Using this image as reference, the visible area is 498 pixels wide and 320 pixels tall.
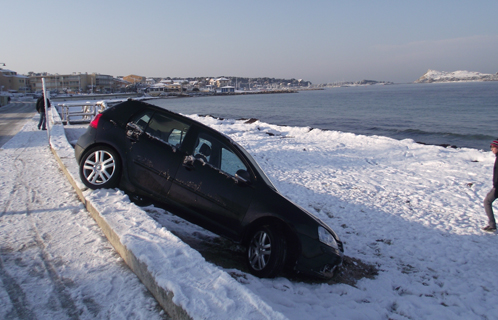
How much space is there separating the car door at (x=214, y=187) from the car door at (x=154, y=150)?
180mm

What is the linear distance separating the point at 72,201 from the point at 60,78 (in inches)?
6221

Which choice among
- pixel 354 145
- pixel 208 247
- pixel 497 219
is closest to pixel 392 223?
pixel 497 219

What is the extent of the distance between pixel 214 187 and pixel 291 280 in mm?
1603

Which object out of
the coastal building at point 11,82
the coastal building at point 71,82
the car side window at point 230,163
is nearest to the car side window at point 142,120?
the car side window at point 230,163

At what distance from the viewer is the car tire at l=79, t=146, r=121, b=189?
17.4ft

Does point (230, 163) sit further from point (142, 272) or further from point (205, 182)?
point (142, 272)

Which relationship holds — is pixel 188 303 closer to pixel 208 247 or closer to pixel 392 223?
pixel 208 247

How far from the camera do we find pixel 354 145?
19.4m

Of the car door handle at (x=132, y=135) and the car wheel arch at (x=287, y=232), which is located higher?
the car door handle at (x=132, y=135)

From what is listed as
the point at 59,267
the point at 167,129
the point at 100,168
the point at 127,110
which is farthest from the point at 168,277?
the point at 127,110

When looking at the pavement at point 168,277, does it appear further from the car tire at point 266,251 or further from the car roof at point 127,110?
the car roof at point 127,110

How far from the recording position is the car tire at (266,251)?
4172mm

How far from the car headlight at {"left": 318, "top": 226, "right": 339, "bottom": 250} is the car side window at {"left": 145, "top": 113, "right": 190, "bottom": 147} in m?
2.34

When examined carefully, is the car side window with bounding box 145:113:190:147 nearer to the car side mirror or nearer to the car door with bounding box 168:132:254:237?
the car door with bounding box 168:132:254:237
